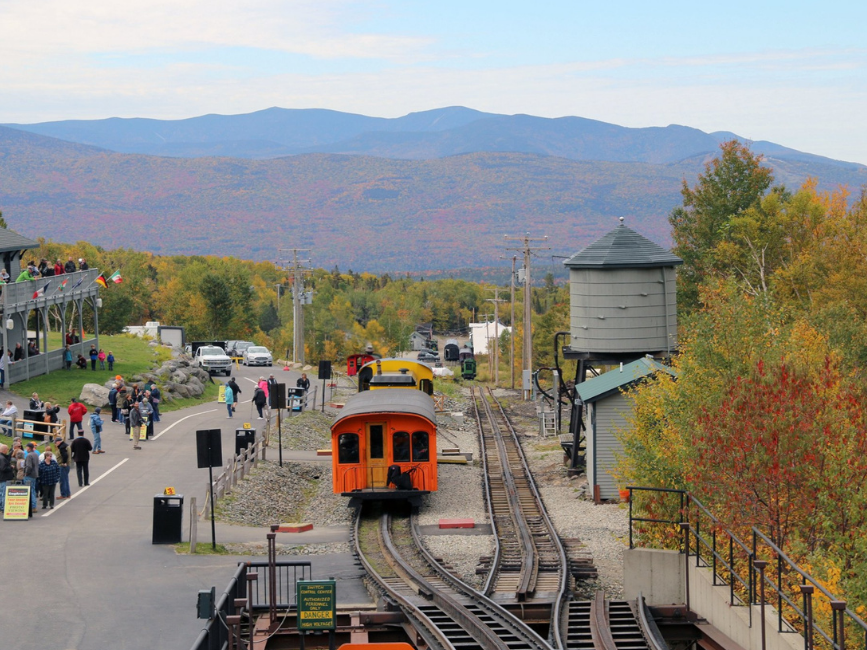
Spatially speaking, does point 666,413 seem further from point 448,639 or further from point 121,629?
point 121,629

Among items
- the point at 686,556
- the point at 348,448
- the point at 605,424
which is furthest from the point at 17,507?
the point at 605,424

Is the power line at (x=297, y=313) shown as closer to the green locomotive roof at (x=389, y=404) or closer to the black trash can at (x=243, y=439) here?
the black trash can at (x=243, y=439)

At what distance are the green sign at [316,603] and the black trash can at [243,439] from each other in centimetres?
1713

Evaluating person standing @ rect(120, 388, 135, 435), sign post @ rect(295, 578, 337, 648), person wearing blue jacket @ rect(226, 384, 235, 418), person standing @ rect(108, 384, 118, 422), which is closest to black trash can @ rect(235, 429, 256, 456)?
person standing @ rect(120, 388, 135, 435)

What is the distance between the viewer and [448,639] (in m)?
15.6

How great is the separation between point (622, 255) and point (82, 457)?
1651 cm

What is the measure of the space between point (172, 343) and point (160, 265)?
128696 mm

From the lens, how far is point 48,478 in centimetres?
2456

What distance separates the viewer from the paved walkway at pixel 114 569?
52.0 feet

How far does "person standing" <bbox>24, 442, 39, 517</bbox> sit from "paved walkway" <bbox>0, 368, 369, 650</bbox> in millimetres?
426

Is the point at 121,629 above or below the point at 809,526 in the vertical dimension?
below

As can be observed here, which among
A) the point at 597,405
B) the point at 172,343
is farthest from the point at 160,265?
the point at 597,405

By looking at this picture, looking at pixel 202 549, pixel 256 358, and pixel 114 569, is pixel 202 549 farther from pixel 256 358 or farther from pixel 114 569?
pixel 256 358

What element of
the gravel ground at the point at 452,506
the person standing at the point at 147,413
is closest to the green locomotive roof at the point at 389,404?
the gravel ground at the point at 452,506
